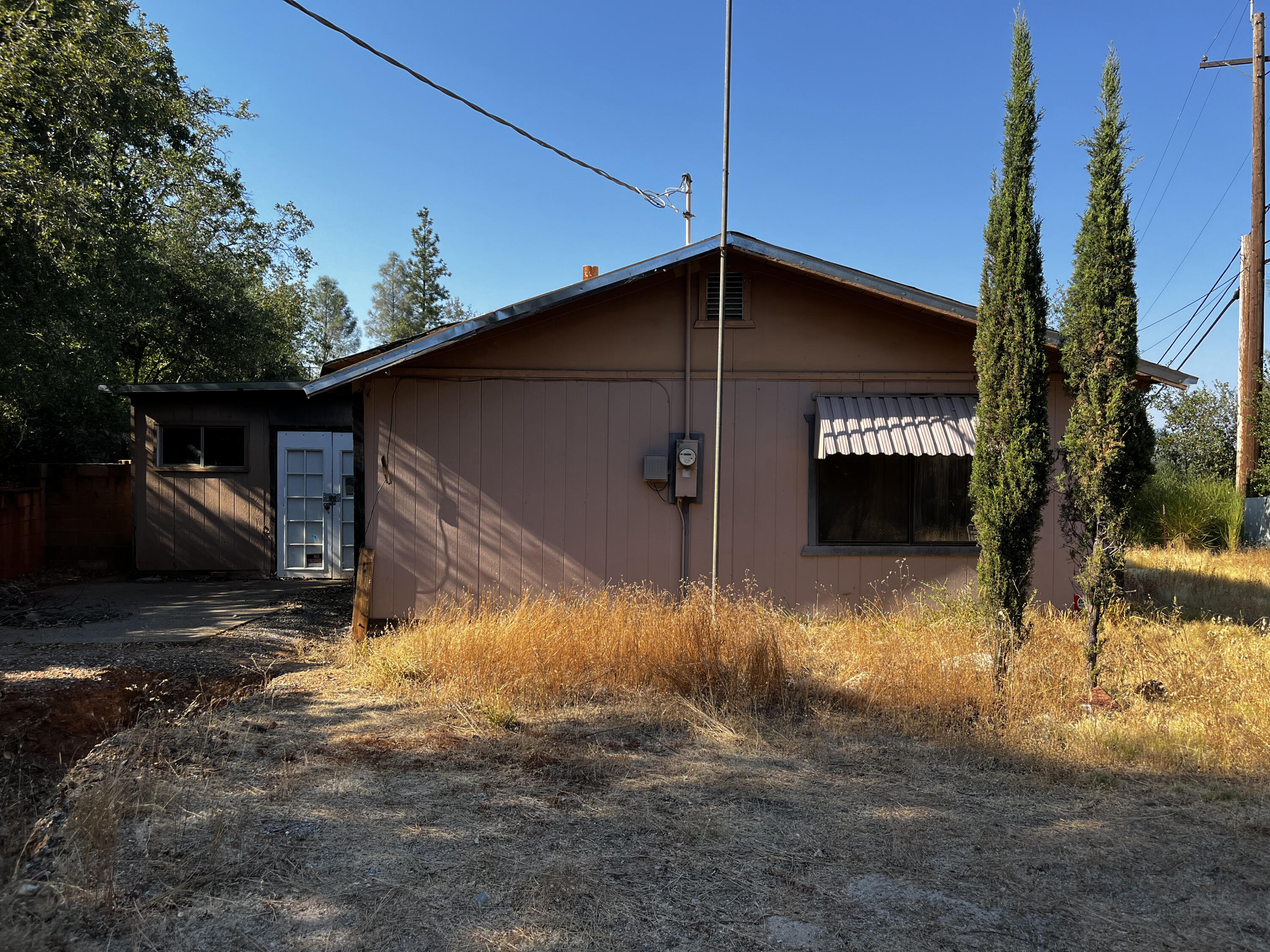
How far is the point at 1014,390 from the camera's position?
17.6 feet

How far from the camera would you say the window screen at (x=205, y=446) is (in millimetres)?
10727

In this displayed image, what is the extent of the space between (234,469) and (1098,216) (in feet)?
33.3

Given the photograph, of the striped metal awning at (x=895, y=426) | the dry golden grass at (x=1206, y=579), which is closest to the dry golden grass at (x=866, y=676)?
the striped metal awning at (x=895, y=426)

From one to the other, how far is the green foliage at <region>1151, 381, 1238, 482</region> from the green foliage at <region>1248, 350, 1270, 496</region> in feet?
6.30

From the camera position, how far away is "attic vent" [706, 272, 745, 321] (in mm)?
7258

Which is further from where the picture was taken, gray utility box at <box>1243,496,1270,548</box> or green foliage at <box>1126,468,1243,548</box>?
green foliage at <box>1126,468,1243,548</box>

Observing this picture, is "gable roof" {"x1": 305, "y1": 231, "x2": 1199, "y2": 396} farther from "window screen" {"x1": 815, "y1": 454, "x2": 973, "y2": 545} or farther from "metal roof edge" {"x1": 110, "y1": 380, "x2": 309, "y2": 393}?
"metal roof edge" {"x1": 110, "y1": 380, "x2": 309, "y2": 393}

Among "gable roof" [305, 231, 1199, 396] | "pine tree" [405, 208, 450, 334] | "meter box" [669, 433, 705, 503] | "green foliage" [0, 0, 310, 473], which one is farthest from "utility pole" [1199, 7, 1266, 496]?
"pine tree" [405, 208, 450, 334]

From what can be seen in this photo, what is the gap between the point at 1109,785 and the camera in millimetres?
3947

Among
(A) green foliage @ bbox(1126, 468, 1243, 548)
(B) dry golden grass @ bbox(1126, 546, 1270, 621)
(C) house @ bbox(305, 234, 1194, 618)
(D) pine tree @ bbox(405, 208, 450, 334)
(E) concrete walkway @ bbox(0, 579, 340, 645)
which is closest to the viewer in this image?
(E) concrete walkway @ bbox(0, 579, 340, 645)

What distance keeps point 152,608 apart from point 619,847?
7.20m

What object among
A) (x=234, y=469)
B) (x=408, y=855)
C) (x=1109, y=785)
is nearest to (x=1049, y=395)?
(x=1109, y=785)

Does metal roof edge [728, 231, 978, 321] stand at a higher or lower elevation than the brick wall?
higher

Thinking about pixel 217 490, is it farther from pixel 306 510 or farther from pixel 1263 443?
pixel 1263 443
